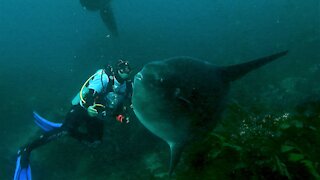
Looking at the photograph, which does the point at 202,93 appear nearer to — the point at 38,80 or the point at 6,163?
the point at 6,163

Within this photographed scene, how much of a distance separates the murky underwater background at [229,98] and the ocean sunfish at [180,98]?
0.42 metres

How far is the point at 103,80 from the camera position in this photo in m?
6.91

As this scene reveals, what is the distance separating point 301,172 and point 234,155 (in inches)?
26.7

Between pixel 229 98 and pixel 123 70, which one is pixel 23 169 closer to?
pixel 123 70

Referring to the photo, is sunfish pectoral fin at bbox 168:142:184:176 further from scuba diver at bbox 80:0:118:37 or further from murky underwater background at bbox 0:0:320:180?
scuba diver at bbox 80:0:118:37

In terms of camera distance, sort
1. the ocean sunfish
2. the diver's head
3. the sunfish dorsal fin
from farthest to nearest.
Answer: the diver's head → the ocean sunfish → the sunfish dorsal fin

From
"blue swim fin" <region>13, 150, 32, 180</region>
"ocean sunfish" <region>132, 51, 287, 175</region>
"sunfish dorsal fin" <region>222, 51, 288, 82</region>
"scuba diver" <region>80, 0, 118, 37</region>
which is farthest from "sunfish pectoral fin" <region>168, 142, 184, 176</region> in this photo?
"scuba diver" <region>80, 0, 118, 37</region>

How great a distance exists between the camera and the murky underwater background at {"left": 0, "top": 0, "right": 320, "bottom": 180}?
10.9 ft

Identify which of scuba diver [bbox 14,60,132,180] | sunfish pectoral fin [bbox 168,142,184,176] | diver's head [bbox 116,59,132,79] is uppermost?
sunfish pectoral fin [bbox 168,142,184,176]

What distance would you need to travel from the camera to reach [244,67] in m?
2.66

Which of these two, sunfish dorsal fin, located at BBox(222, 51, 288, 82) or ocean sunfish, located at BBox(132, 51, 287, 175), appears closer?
sunfish dorsal fin, located at BBox(222, 51, 288, 82)

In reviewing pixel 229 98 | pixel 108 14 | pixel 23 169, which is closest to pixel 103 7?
pixel 108 14

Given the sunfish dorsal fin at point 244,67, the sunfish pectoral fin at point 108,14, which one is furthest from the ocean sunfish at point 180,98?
the sunfish pectoral fin at point 108,14

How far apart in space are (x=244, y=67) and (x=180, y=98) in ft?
2.01
